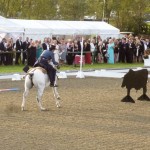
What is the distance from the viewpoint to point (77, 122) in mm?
15992

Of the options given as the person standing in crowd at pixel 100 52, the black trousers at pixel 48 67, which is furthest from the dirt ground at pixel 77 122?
the person standing in crowd at pixel 100 52

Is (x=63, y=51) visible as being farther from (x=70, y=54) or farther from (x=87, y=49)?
(x=87, y=49)

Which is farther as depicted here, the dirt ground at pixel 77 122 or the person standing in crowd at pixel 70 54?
the person standing in crowd at pixel 70 54

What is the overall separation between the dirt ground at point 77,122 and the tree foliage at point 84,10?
121 feet

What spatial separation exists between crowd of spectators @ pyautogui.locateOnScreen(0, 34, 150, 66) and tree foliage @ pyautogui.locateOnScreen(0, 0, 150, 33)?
18637 millimetres

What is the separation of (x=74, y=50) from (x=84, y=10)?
3396 cm

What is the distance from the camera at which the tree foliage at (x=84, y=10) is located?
60.6m

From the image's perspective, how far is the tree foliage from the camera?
60.6 metres

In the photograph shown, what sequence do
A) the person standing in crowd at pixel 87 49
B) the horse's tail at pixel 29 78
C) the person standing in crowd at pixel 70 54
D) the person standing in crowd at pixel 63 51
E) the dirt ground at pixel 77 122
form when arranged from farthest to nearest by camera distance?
the person standing in crowd at pixel 87 49 → the person standing in crowd at pixel 70 54 → the person standing in crowd at pixel 63 51 → the horse's tail at pixel 29 78 → the dirt ground at pixel 77 122

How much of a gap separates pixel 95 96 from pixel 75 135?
341 inches

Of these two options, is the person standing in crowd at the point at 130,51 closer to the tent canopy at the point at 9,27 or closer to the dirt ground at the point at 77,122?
the tent canopy at the point at 9,27

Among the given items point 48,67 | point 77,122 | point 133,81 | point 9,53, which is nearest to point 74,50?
point 9,53

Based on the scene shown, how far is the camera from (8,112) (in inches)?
695

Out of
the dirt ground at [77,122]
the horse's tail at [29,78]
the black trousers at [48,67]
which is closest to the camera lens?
the dirt ground at [77,122]
